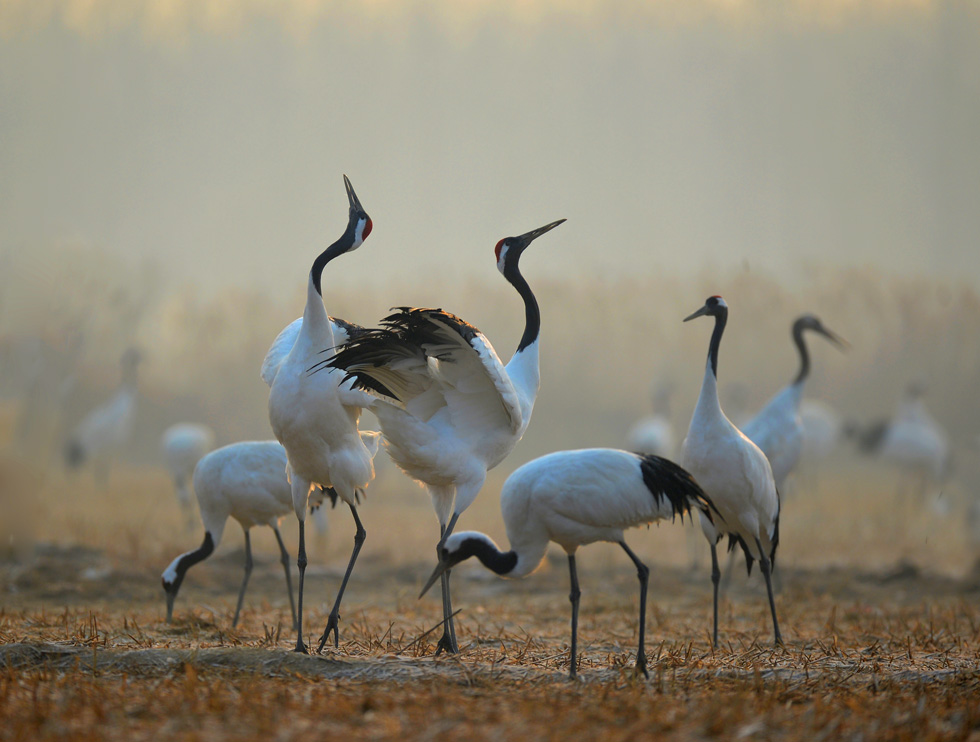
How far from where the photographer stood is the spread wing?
4543 mm

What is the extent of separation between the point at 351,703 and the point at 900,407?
41.4 feet

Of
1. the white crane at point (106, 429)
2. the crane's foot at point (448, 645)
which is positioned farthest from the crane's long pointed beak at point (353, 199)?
the white crane at point (106, 429)

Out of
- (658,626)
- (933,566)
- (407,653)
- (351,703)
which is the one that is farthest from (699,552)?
(351,703)

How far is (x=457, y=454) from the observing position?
16.1ft

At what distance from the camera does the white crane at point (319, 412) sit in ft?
15.5

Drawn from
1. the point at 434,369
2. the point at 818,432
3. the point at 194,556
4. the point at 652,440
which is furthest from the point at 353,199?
the point at 818,432

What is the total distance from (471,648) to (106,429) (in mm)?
9264

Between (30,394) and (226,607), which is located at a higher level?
(30,394)

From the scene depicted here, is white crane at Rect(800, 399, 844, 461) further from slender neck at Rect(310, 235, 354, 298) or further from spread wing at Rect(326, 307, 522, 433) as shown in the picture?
slender neck at Rect(310, 235, 354, 298)

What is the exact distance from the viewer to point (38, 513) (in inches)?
315

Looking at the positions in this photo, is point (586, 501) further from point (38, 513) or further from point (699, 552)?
point (699, 552)

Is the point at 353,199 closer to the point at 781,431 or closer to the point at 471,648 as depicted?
the point at 471,648

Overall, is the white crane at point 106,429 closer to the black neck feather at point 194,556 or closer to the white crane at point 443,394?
the black neck feather at point 194,556

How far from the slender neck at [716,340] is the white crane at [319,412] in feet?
6.93
